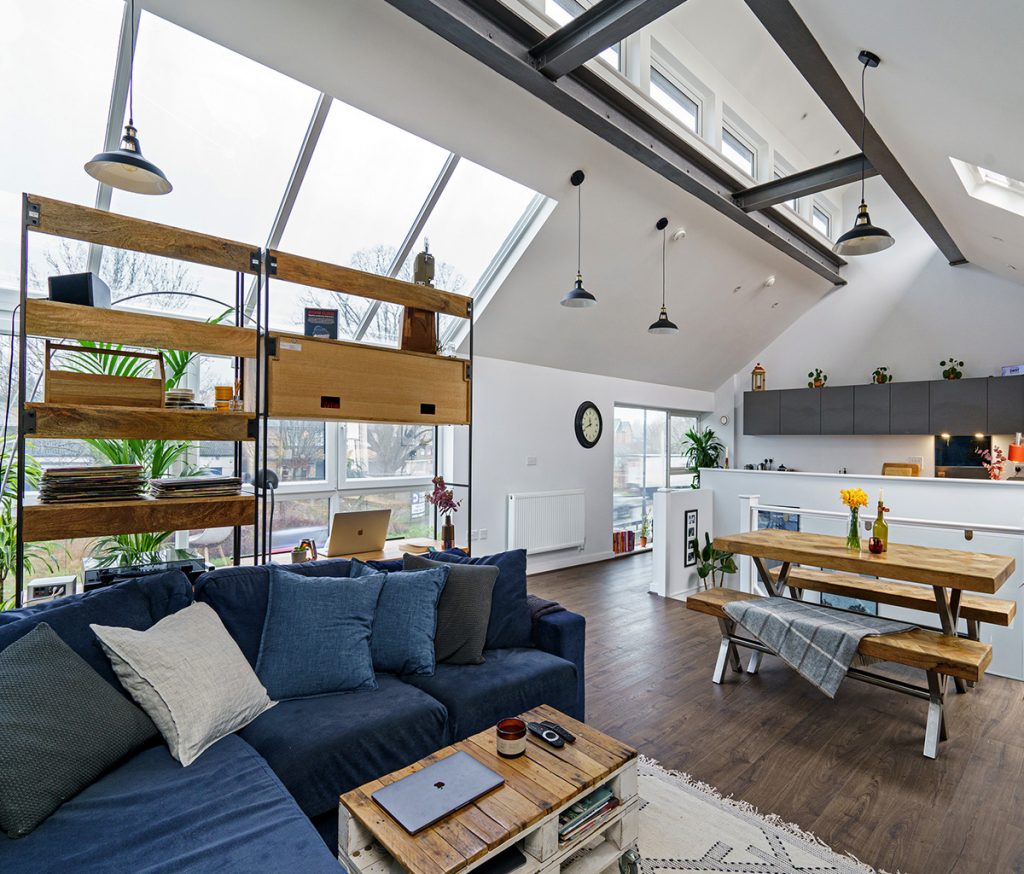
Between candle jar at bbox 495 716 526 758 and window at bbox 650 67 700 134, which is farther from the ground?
window at bbox 650 67 700 134

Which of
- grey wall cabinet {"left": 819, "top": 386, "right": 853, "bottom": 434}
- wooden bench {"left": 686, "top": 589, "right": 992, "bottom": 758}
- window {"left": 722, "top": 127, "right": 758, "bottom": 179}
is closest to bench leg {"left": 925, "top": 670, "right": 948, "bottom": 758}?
wooden bench {"left": 686, "top": 589, "right": 992, "bottom": 758}

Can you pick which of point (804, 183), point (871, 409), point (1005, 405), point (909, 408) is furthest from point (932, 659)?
point (871, 409)

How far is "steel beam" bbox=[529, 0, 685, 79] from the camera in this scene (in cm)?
261

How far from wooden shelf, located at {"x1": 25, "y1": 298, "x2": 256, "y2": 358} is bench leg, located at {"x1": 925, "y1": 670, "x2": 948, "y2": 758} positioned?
3542mm

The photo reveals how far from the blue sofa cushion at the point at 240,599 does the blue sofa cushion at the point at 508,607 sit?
0.84m

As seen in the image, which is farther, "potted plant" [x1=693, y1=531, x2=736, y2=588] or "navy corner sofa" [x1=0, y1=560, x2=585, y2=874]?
"potted plant" [x1=693, y1=531, x2=736, y2=588]

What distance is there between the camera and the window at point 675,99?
4273 mm

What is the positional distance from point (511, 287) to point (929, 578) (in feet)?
11.7

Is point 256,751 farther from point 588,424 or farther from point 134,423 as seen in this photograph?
point 588,424

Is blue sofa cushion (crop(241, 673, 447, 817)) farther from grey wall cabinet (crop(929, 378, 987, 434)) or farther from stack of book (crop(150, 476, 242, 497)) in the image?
grey wall cabinet (crop(929, 378, 987, 434))

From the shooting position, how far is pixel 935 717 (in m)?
2.66

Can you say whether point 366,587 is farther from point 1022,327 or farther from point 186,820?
point 1022,327

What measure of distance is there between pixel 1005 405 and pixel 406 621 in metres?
6.90

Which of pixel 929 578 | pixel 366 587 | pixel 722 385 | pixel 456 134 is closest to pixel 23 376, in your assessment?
pixel 366 587
